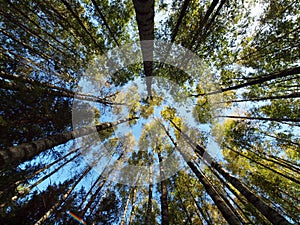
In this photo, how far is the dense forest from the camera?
14.7 ft

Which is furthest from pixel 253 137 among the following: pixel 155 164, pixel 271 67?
pixel 155 164

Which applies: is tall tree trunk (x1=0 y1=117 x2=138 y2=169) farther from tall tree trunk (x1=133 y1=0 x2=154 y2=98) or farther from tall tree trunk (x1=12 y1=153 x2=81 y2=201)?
tall tree trunk (x1=12 y1=153 x2=81 y2=201)

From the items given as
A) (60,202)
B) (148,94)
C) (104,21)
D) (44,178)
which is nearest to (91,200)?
(60,202)

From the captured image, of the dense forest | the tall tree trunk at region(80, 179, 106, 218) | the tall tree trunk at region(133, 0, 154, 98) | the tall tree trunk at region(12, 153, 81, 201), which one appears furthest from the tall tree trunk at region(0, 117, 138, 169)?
the tall tree trunk at region(80, 179, 106, 218)

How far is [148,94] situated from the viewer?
11.7 metres

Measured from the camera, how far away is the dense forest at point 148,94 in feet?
14.7

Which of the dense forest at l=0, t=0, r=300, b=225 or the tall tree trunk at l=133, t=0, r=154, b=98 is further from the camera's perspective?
the dense forest at l=0, t=0, r=300, b=225

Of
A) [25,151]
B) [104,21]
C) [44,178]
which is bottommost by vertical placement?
[44,178]

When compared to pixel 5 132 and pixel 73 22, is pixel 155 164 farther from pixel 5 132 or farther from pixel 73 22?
pixel 73 22

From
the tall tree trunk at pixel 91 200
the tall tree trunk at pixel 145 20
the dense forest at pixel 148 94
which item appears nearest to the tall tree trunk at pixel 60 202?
the dense forest at pixel 148 94

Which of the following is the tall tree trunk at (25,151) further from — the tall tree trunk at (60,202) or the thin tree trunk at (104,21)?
the thin tree trunk at (104,21)

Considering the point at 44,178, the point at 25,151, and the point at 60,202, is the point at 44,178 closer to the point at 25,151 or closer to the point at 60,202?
the point at 60,202

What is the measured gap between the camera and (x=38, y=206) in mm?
5910

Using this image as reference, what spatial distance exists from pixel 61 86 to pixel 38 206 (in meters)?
4.96
